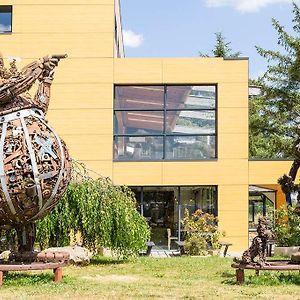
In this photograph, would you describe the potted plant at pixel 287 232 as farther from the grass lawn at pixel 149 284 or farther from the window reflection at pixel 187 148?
the grass lawn at pixel 149 284

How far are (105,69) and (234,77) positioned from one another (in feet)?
13.3

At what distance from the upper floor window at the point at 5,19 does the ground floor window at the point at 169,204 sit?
6.56m

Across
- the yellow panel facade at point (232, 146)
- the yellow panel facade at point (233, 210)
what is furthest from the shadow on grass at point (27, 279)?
the yellow panel facade at point (232, 146)

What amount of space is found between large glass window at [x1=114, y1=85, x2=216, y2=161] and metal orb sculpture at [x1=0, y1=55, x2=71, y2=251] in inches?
404

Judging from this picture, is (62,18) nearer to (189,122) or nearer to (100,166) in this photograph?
(100,166)

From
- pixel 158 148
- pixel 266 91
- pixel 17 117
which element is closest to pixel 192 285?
pixel 17 117

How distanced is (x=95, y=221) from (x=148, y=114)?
22.7ft

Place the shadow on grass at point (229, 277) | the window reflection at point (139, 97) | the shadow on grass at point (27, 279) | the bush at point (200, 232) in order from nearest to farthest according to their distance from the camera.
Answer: the shadow on grass at point (27, 279)
the shadow on grass at point (229, 277)
the bush at point (200, 232)
the window reflection at point (139, 97)

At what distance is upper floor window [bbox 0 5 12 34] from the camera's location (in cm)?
2089

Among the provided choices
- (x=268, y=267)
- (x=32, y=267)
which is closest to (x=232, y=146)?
(x=268, y=267)

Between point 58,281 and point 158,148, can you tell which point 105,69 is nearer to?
point 158,148

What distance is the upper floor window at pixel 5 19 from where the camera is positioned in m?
20.9

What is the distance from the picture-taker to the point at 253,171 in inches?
816

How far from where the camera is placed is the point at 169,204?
20484 mm
